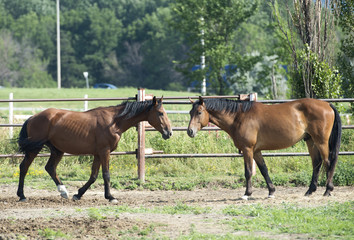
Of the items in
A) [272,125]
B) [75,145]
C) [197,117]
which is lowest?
[75,145]

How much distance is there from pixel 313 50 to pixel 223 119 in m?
6.42

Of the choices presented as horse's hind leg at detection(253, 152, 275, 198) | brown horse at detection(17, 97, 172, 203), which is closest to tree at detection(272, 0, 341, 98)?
horse's hind leg at detection(253, 152, 275, 198)

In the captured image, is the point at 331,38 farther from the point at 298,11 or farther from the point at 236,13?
the point at 236,13

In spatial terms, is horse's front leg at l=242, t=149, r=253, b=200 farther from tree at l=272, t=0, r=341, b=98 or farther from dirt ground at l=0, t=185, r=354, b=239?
tree at l=272, t=0, r=341, b=98

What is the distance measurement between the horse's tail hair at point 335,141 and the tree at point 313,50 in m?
4.29

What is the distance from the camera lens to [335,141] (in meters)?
9.15

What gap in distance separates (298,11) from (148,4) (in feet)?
200

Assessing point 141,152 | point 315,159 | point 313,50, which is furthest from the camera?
point 313,50

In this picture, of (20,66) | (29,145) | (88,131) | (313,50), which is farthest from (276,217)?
(20,66)

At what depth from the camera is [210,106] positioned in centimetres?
A: 916

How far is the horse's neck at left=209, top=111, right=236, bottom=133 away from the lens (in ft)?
29.9

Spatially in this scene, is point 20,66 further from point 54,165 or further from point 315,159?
point 315,159

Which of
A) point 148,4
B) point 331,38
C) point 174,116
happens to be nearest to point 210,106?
point 331,38

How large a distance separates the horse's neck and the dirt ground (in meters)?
1.22
